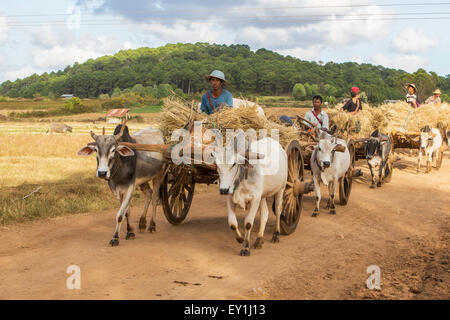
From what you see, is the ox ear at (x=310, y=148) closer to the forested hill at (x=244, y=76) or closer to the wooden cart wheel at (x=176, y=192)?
the wooden cart wheel at (x=176, y=192)

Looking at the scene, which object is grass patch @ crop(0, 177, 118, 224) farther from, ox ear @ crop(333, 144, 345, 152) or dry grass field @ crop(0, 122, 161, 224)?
ox ear @ crop(333, 144, 345, 152)

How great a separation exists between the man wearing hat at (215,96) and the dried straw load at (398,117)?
5788mm

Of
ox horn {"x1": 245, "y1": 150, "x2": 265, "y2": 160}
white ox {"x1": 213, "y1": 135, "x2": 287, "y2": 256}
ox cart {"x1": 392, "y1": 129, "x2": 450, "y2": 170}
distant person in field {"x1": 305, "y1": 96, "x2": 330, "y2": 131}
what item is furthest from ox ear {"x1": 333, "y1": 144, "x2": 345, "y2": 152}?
ox cart {"x1": 392, "y1": 129, "x2": 450, "y2": 170}

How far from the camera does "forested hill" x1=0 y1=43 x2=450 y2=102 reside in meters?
58.6

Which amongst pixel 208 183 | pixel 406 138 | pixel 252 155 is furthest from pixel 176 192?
pixel 406 138

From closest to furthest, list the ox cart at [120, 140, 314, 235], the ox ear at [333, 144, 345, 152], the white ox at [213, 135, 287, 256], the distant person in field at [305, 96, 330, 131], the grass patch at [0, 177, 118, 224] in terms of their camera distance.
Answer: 1. the white ox at [213, 135, 287, 256]
2. the ox cart at [120, 140, 314, 235]
3. the grass patch at [0, 177, 118, 224]
4. the ox ear at [333, 144, 345, 152]
5. the distant person in field at [305, 96, 330, 131]

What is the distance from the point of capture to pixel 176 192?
7.90 meters

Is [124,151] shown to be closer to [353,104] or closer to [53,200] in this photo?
[53,200]

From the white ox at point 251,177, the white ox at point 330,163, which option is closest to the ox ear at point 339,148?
the white ox at point 330,163

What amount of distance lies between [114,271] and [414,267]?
394 centimetres

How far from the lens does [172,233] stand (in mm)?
7559

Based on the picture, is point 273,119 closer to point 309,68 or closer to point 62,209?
point 62,209

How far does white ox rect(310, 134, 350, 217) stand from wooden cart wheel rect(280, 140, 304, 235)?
1.08m

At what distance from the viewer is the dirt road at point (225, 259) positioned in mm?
4871
